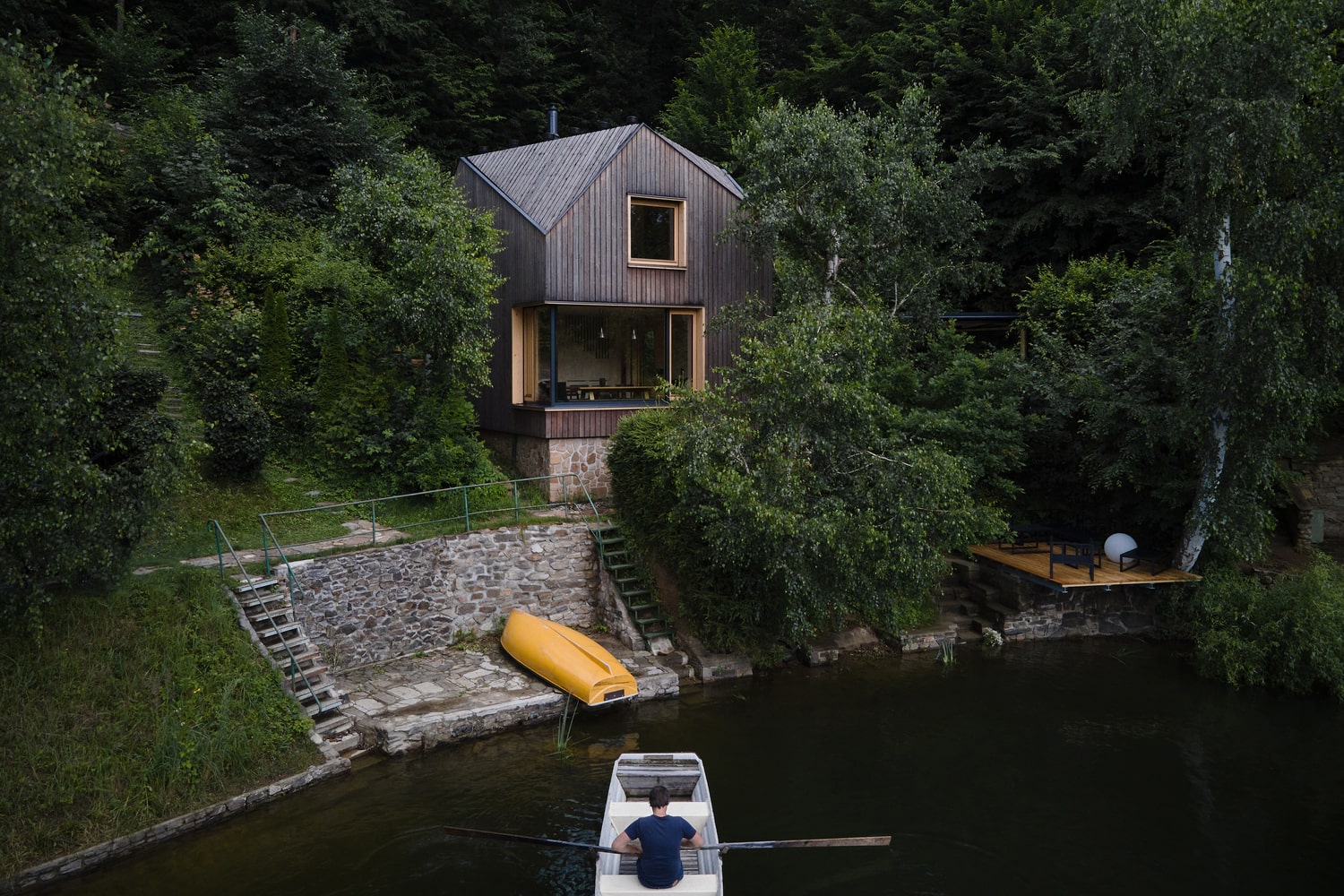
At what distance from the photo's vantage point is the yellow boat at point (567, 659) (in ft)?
48.6

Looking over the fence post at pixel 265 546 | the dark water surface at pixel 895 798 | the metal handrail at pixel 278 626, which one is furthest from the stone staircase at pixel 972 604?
the fence post at pixel 265 546

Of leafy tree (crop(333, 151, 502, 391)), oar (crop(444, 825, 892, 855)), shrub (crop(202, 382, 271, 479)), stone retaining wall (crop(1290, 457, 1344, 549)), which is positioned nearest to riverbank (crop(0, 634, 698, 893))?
oar (crop(444, 825, 892, 855))

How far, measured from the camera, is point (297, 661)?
45.8 feet

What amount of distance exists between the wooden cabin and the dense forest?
1.31 meters

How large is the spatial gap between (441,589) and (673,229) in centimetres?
983

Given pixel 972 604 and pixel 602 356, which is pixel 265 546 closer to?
pixel 602 356

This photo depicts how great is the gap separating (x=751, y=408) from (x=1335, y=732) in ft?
36.2

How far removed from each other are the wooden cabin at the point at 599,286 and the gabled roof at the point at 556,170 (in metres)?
0.04

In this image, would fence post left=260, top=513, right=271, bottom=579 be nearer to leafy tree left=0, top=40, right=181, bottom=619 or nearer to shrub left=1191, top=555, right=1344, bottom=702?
leafy tree left=0, top=40, right=181, bottom=619

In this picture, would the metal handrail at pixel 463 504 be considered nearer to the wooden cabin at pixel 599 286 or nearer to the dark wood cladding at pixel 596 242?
the wooden cabin at pixel 599 286

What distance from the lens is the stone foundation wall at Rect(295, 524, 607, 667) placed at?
15430mm

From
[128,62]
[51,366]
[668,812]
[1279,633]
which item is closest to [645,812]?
[668,812]

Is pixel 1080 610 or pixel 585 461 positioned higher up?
pixel 585 461

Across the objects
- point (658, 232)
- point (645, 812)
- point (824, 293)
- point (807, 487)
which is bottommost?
point (645, 812)
